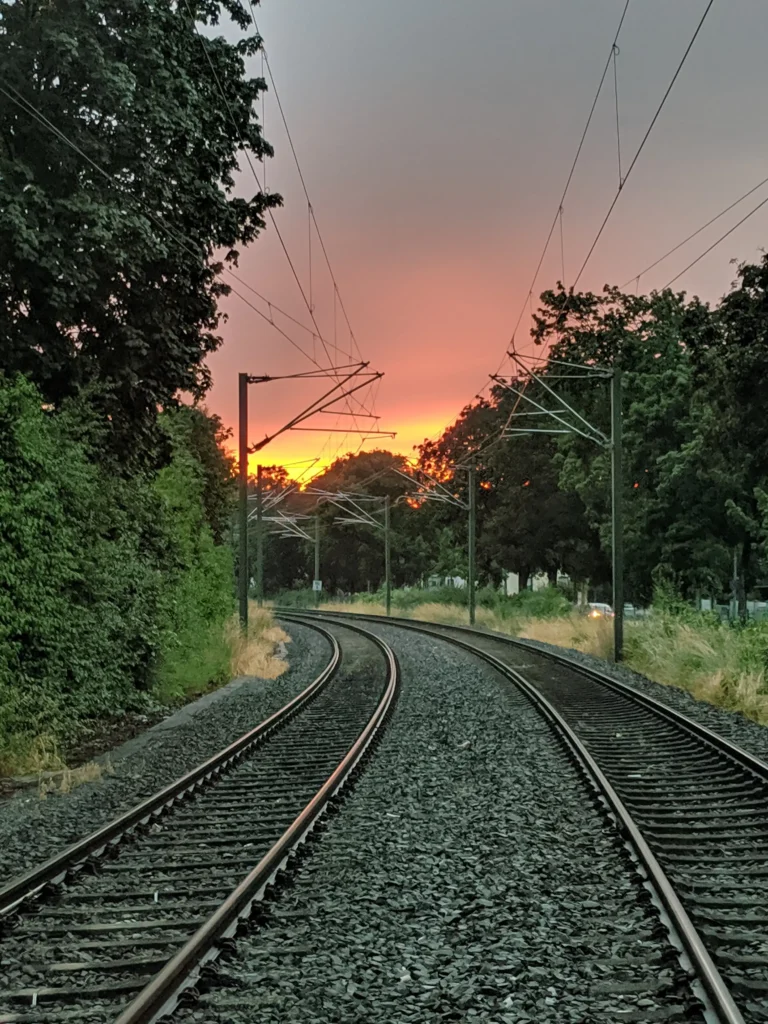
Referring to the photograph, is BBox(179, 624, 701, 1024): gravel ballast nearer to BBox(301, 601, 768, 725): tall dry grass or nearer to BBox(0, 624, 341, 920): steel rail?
BBox(0, 624, 341, 920): steel rail

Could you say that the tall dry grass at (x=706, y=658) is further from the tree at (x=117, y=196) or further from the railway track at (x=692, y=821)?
the tree at (x=117, y=196)

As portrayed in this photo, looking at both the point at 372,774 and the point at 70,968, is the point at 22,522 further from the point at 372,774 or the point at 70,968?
the point at 70,968

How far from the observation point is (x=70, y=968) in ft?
15.2

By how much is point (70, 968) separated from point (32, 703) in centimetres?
692

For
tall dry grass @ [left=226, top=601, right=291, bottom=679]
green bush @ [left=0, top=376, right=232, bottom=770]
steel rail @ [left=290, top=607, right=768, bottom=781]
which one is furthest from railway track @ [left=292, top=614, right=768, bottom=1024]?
tall dry grass @ [left=226, top=601, right=291, bottom=679]

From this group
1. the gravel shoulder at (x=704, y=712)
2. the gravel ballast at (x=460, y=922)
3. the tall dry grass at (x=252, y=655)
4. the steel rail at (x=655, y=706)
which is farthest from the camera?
the tall dry grass at (x=252, y=655)

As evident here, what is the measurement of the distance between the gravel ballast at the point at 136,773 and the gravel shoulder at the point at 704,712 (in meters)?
6.49

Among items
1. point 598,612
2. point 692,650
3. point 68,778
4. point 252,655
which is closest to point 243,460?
point 252,655

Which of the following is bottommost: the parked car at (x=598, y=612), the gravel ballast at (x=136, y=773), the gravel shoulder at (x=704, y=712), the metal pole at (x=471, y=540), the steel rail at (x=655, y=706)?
the gravel ballast at (x=136, y=773)

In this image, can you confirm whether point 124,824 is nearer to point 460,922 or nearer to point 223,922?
point 223,922

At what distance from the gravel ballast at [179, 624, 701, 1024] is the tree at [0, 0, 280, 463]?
317 inches

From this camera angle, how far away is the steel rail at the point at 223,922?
13.4ft

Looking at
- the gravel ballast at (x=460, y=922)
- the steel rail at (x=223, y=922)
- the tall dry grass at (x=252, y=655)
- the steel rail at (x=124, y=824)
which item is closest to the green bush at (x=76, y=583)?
the steel rail at (x=124, y=824)

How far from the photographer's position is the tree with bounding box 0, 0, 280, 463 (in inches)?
480
